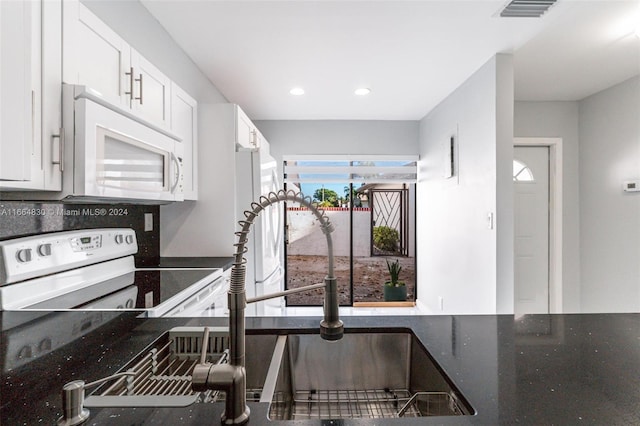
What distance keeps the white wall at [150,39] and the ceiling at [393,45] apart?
6 cm

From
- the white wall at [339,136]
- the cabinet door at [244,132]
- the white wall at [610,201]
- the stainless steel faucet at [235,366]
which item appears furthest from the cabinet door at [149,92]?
the white wall at [610,201]

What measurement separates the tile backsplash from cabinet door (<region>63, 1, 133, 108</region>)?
22.1 inches

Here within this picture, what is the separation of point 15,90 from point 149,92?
94cm

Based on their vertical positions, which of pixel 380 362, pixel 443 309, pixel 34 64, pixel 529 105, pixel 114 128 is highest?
pixel 529 105

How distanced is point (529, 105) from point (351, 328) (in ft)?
12.0

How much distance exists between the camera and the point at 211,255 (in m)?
2.57

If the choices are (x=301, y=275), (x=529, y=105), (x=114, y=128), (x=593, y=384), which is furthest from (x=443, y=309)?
(x=114, y=128)

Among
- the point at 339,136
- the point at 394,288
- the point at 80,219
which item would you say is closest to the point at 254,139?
the point at 339,136

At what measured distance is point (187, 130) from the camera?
92.0 inches

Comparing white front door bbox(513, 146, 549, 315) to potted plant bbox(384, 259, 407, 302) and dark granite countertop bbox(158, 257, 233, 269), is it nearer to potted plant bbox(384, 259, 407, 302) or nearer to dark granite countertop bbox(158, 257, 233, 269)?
potted plant bbox(384, 259, 407, 302)

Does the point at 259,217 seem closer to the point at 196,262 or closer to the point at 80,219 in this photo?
the point at 196,262

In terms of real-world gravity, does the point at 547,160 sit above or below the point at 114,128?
above

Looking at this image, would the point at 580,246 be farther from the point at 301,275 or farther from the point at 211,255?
the point at 211,255

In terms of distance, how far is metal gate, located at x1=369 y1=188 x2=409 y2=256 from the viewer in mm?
4848
